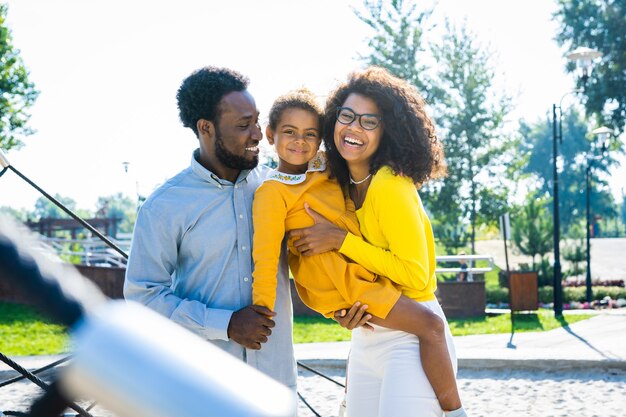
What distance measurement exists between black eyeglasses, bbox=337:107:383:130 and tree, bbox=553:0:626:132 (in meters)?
25.8

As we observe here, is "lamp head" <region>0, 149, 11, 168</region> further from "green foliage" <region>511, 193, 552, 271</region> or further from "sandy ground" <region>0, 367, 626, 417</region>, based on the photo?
"green foliage" <region>511, 193, 552, 271</region>

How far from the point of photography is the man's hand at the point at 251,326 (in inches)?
108

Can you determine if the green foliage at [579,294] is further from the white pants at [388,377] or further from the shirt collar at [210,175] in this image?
the shirt collar at [210,175]

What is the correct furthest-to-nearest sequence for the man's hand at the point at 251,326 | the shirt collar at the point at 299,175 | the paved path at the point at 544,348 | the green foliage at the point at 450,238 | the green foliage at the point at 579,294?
the green foliage at the point at 450,238 → the green foliage at the point at 579,294 → the paved path at the point at 544,348 → the shirt collar at the point at 299,175 → the man's hand at the point at 251,326

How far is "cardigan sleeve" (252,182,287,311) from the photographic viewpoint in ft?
9.20

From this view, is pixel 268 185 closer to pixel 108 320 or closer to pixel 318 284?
pixel 318 284

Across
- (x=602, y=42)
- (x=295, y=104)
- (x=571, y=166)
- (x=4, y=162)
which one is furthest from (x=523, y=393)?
(x=571, y=166)

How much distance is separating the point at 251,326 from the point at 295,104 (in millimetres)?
1006

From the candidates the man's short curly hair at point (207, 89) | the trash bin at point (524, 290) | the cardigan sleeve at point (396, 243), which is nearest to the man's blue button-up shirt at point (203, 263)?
the man's short curly hair at point (207, 89)

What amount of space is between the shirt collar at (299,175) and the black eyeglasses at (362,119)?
211 millimetres

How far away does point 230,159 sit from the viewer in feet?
9.98

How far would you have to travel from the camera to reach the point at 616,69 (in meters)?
26.7

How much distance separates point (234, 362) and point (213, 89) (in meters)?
2.85

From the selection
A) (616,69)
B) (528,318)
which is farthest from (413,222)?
(616,69)
